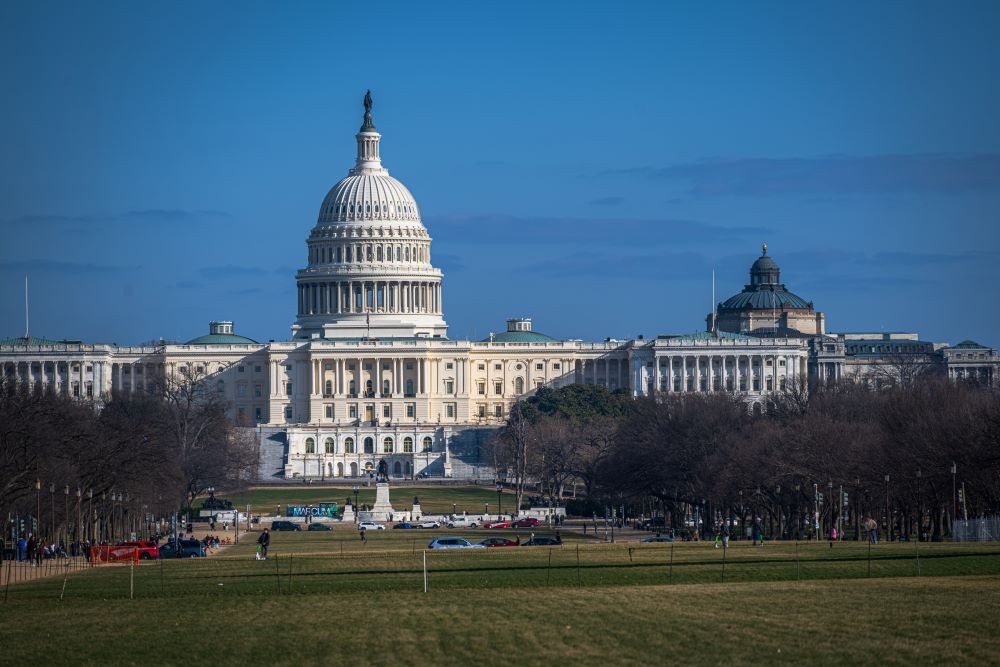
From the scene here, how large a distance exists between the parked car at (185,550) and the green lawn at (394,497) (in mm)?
42696

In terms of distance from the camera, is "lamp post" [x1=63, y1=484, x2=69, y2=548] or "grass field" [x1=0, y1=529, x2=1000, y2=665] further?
"lamp post" [x1=63, y1=484, x2=69, y2=548]

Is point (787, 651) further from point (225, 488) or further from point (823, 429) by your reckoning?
point (225, 488)

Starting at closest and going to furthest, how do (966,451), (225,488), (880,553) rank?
1. (880,553)
2. (966,451)
3. (225,488)

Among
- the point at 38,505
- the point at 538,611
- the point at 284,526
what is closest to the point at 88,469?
the point at 38,505

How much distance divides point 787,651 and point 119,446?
57.9 meters

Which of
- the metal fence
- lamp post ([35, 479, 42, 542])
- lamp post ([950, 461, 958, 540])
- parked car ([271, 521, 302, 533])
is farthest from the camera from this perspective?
parked car ([271, 521, 302, 533])

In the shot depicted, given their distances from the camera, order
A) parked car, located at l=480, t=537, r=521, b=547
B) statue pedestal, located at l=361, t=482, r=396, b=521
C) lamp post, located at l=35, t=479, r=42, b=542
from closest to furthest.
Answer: lamp post, located at l=35, t=479, r=42, b=542 → parked car, located at l=480, t=537, r=521, b=547 → statue pedestal, located at l=361, t=482, r=396, b=521

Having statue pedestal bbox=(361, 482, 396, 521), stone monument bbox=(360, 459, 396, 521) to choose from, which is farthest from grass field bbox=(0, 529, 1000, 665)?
statue pedestal bbox=(361, 482, 396, 521)

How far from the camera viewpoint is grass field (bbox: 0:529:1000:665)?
4253 centimetres

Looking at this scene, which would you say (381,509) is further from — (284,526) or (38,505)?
(38,505)

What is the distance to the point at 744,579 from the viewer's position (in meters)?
58.7

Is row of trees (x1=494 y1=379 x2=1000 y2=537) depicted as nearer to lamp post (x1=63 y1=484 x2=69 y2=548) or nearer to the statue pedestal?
the statue pedestal

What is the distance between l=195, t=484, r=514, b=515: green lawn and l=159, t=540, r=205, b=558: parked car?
140 feet

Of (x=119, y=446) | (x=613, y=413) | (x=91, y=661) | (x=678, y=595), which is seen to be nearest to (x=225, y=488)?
(x=119, y=446)
